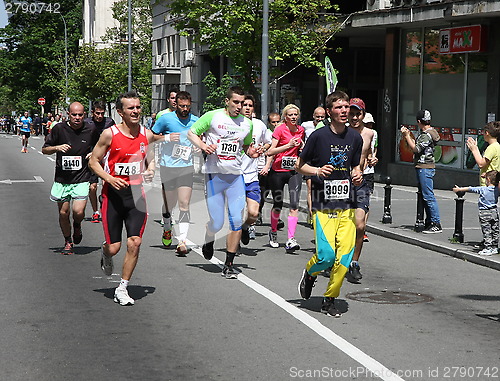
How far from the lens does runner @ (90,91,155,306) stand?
27.3 feet

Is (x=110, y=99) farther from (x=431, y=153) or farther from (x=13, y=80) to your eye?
(x=431, y=153)

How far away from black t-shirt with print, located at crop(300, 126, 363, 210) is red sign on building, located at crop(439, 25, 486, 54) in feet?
43.9

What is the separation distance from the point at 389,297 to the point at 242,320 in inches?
74.0

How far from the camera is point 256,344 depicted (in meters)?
6.64

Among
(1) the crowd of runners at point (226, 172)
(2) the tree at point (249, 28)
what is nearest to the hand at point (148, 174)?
(1) the crowd of runners at point (226, 172)

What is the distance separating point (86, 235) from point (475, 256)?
223 inches

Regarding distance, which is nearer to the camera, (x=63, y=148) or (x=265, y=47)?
(x=63, y=148)

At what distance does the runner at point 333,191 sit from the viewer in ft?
25.4

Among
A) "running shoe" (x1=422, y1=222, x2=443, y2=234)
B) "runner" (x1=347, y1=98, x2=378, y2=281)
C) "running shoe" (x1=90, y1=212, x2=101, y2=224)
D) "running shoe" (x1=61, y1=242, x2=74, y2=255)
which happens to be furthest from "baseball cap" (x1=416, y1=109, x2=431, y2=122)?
"running shoe" (x1=61, y1=242, x2=74, y2=255)

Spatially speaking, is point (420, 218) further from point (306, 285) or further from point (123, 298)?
point (123, 298)

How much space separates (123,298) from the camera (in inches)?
320

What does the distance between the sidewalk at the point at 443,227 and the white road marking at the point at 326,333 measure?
3.42 metres

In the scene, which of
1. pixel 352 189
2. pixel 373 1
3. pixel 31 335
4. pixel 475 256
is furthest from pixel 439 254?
pixel 373 1

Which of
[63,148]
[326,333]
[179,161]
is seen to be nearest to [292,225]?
[179,161]
